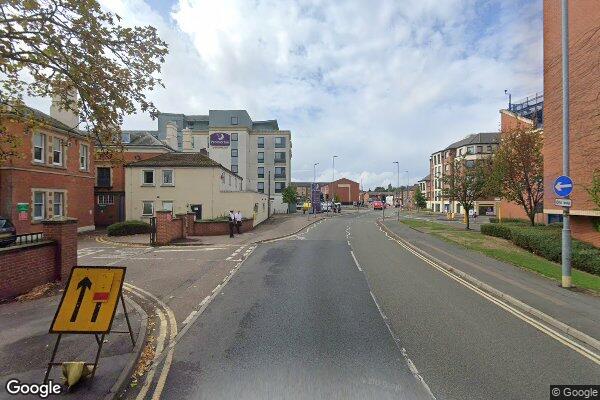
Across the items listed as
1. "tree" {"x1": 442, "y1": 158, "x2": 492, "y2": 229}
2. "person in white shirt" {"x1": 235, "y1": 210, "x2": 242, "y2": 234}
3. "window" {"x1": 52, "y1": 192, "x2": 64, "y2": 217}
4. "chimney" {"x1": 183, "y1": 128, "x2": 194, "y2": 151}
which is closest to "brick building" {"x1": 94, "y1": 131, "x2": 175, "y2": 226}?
"chimney" {"x1": 183, "y1": 128, "x2": 194, "y2": 151}

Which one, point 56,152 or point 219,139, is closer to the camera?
point 56,152

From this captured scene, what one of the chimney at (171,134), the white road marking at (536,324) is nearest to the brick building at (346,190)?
the chimney at (171,134)

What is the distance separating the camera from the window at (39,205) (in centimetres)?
2180

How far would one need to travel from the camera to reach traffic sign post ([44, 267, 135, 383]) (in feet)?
15.5

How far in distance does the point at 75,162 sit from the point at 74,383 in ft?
86.6

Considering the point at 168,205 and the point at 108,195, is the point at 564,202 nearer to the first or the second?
the point at 168,205

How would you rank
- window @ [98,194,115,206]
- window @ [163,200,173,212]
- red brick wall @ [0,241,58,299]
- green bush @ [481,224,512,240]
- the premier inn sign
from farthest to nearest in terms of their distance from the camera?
1. the premier inn sign
2. window @ [98,194,115,206]
3. window @ [163,200,173,212]
4. green bush @ [481,224,512,240]
5. red brick wall @ [0,241,58,299]

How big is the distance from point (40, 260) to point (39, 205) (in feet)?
56.6

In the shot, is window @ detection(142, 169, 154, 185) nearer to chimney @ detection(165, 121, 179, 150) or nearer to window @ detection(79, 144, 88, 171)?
window @ detection(79, 144, 88, 171)

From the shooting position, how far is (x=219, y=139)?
221ft

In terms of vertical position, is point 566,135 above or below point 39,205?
above

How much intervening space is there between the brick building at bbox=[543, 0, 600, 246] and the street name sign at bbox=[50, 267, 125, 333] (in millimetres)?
18750

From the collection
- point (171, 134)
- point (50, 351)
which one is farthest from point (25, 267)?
point (171, 134)

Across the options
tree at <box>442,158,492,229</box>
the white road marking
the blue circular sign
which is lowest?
the white road marking
